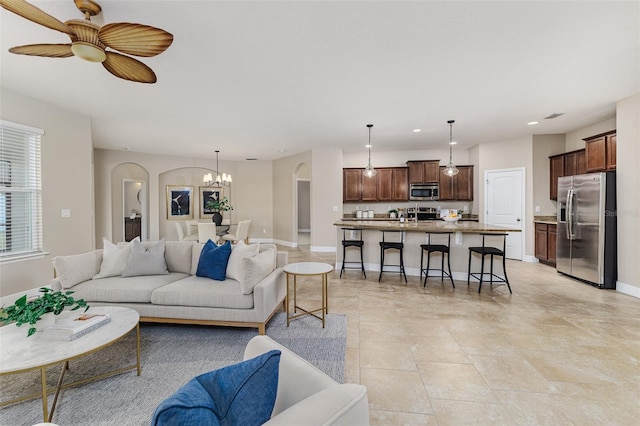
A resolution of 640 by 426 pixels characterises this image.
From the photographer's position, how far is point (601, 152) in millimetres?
4477

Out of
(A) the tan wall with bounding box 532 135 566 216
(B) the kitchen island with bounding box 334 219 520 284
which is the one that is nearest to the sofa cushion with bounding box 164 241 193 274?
(B) the kitchen island with bounding box 334 219 520 284

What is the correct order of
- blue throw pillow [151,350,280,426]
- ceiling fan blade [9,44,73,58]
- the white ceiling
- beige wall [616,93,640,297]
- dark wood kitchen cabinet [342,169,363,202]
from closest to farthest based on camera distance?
blue throw pillow [151,350,280,426] < ceiling fan blade [9,44,73,58] < the white ceiling < beige wall [616,93,640,297] < dark wood kitchen cabinet [342,169,363,202]

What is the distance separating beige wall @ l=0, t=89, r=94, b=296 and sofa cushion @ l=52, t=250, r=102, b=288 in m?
1.55

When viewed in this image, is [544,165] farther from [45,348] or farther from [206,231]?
[45,348]

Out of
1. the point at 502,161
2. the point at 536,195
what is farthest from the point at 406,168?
the point at 536,195

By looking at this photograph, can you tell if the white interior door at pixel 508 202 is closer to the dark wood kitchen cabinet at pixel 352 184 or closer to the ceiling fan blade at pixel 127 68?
the dark wood kitchen cabinet at pixel 352 184

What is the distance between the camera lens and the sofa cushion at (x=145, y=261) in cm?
312

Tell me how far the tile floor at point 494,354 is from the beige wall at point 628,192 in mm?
343

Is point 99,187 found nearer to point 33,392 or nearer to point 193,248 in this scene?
point 193,248

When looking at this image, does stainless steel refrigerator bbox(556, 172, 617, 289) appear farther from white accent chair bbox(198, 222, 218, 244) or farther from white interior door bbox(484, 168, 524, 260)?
white accent chair bbox(198, 222, 218, 244)

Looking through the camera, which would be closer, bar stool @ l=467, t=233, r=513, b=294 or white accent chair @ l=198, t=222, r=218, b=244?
bar stool @ l=467, t=233, r=513, b=294

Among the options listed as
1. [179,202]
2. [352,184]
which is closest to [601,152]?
[352,184]

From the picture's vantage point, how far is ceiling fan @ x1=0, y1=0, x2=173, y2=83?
1772 millimetres

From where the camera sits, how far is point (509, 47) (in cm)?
261
